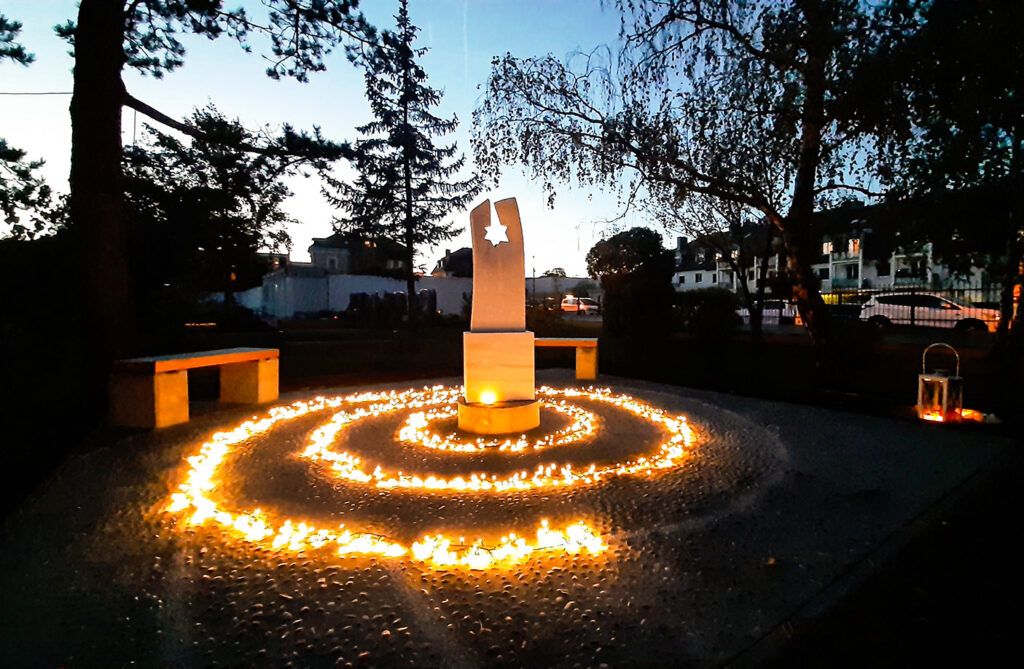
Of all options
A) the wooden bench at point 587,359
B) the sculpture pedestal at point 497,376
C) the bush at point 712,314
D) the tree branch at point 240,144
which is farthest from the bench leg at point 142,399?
the bush at point 712,314

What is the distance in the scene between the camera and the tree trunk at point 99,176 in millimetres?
7211

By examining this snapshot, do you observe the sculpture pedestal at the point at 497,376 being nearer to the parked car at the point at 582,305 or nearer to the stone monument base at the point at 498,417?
the stone monument base at the point at 498,417

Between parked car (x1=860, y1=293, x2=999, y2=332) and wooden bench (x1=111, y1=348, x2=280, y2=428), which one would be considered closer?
wooden bench (x1=111, y1=348, x2=280, y2=428)

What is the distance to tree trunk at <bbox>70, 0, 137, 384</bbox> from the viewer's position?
7.21 m

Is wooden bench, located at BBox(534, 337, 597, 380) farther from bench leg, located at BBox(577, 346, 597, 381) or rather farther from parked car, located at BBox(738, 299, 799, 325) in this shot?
parked car, located at BBox(738, 299, 799, 325)

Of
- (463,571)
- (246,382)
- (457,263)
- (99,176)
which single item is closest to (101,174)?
(99,176)

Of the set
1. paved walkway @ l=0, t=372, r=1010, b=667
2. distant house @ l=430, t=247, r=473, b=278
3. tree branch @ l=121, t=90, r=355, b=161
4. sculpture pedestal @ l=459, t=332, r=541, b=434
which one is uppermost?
distant house @ l=430, t=247, r=473, b=278

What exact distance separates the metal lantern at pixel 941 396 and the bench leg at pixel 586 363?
4.73 m

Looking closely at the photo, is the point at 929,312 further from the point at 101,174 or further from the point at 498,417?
the point at 101,174

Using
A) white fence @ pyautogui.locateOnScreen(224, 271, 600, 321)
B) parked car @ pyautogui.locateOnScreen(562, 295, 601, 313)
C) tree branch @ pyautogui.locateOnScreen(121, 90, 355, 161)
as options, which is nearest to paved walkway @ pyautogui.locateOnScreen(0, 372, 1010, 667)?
tree branch @ pyautogui.locateOnScreen(121, 90, 355, 161)

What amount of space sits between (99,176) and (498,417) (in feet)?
21.5

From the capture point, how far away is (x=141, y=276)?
1229 centimetres

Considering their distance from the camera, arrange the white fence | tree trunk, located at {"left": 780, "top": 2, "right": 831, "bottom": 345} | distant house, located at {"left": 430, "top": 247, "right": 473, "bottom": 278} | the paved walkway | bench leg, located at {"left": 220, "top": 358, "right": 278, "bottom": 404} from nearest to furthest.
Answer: the paved walkway, bench leg, located at {"left": 220, "top": 358, "right": 278, "bottom": 404}, tree trunk, located at {"left": 780, "top": 2, "right": 831, "bottom": 345}, the white fence, distant house, located at {"left": 430, "top": 247, "right": 473, "bottom": 278}

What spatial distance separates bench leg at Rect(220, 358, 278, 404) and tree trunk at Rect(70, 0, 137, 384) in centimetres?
162
